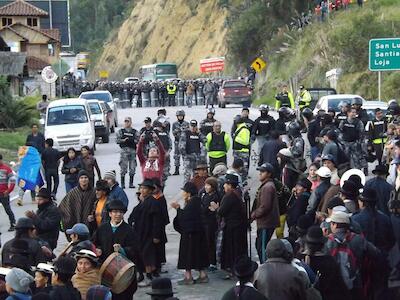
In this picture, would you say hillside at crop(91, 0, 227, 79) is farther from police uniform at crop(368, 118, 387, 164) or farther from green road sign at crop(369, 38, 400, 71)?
police uniform at crop(368, 118, 387, 164)

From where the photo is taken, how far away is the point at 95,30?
5817 inches

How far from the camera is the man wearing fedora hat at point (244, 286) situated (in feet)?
29.8

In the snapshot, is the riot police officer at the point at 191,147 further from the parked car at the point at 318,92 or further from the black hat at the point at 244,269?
the parked car at the point at 318,92

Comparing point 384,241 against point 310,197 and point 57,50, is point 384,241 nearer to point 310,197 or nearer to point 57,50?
point 310,197

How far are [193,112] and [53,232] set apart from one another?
4183 centimetres

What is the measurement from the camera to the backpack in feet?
35.1

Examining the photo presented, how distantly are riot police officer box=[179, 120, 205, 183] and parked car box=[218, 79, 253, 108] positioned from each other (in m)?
34.6

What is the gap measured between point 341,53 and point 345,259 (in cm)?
3852

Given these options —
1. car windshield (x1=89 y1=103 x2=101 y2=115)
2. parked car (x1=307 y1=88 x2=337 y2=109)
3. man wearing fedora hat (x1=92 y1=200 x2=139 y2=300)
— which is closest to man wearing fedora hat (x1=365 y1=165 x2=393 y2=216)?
man wearing fedora hat (x1=92 y1=200 x2=139 y2=300)

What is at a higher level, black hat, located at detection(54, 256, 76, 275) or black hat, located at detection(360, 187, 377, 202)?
black hat, located at detection(360, 187, 377, 202)

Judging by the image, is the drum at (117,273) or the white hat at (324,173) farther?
the white hat at (324,173)

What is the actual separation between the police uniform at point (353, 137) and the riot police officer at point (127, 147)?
4736 millimetres

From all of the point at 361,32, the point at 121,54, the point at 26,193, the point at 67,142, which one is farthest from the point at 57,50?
the point at 26,193

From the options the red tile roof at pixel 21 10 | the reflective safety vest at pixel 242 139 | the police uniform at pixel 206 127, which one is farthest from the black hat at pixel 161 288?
the red tile roof at pixel 21 10
